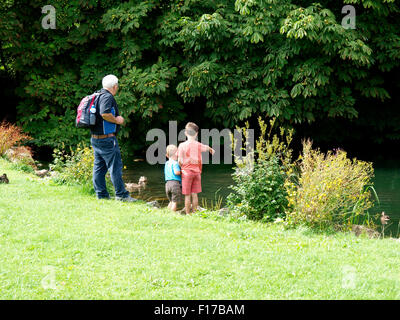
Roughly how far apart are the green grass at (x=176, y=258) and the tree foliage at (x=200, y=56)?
9.16 m

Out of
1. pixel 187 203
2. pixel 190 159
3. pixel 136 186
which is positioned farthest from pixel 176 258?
pixel 136 186

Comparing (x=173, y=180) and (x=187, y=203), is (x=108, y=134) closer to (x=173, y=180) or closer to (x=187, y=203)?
(x=173, y=180)

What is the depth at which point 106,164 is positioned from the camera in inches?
314

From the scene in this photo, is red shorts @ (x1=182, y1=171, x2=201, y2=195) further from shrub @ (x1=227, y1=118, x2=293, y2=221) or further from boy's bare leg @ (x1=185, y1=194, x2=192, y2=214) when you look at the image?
shrub @ (x1=227, y1=118, x2=293, y2=221)

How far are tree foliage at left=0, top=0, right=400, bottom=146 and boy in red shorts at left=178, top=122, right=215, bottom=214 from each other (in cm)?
692

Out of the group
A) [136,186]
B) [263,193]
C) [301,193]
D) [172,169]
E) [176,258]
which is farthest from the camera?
[136,186]

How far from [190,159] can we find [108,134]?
4.85ft

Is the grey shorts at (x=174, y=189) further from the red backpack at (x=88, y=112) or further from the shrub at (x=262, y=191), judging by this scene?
the red backpack at (x=88, y=112)

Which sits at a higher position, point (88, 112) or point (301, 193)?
point (88, 112)

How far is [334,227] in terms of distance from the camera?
6980 mm

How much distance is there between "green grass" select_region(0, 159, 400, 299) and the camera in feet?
13.8

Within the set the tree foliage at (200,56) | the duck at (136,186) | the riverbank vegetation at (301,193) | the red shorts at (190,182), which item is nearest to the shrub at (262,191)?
the riverbank vegetation at (301,193)

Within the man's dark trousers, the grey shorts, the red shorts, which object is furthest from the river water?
the man's dark trousers
